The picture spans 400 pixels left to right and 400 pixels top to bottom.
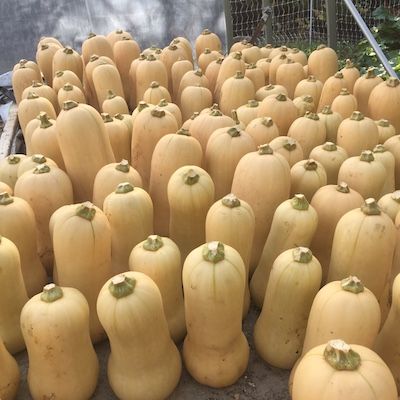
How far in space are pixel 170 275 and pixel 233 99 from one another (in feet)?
3.97

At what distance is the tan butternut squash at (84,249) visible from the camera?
1336 millimetres

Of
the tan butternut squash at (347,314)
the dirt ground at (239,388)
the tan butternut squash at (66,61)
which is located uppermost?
the tan butternut squash at (66,61)

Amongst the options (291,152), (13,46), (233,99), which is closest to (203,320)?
(291,152)

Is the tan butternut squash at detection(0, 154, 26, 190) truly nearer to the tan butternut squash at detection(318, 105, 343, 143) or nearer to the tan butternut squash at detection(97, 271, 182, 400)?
the tan butternut squash at detection(97, 271, 182, 400)

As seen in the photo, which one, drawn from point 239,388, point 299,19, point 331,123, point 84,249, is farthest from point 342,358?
point 299,19

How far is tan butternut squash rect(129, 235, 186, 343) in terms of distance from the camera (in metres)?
1.31

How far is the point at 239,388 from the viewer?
4.43ft

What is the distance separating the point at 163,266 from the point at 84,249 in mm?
221

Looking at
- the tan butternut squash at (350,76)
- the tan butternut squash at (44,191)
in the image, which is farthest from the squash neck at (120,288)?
the tan butternut squash at (350,76)

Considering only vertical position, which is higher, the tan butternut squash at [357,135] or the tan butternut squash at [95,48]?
the tan butternut squash at [95,48]

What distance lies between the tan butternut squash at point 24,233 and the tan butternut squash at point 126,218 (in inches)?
9.8

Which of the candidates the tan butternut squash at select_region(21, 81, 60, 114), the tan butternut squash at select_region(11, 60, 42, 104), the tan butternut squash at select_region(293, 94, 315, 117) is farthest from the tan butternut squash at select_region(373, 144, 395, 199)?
the tan butternut squash at select_region(11, 60, 42, 104)

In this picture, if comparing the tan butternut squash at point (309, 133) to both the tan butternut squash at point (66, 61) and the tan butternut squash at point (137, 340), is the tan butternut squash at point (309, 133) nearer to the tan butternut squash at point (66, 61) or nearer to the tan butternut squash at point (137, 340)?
the tan butternut squash at point (137, 340)

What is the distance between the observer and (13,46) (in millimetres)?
5484
